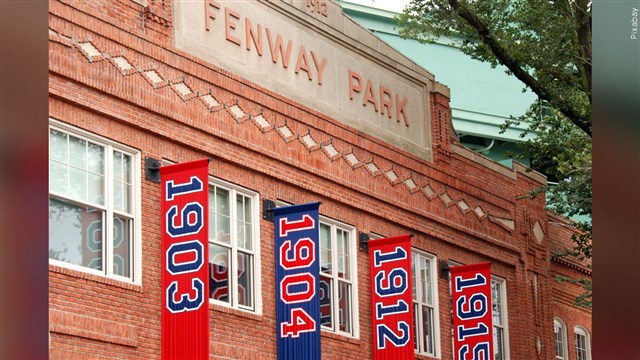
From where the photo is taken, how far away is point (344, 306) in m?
21.1

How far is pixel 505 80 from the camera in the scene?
4309 cm

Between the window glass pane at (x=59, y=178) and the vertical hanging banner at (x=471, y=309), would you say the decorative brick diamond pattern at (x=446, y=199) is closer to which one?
the vertical hanging banner at (x=471, y=309)

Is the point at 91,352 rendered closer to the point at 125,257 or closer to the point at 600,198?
the point at 125,257

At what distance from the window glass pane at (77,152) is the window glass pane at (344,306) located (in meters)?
6.81

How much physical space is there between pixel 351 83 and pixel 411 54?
682 inches

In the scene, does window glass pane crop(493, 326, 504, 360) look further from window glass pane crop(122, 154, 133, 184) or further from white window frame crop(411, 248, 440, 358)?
Answer: window glass pane crop(122, 154, 133, 184)

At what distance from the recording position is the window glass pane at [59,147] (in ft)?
49.6

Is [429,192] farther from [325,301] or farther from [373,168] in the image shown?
[325,301]

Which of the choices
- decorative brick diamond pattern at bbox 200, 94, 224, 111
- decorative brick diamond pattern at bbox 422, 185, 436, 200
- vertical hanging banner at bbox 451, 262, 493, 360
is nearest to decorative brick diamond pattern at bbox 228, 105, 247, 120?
decorative brick diamond pattern at bbox 200, 94, 224, 111

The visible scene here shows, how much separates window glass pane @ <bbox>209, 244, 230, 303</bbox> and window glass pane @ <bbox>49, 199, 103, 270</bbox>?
253 centimetres

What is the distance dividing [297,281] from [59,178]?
470 centimetres

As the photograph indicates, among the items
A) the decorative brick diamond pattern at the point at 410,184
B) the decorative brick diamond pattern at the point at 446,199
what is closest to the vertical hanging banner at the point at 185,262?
the decorative brick diamond pattern at the point at 410,184

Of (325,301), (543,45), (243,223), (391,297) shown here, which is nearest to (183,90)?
(243,223)

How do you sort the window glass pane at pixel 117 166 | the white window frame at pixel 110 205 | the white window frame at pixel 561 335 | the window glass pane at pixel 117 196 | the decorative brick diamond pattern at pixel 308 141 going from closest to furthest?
the white window frame at pixel 110 205, the window glass pane at pixel 117 196, the window glass pane at pixel 117 166, the decorative brick diamond pattern at pixel 308 141, the white window frame at pixel 561 335
